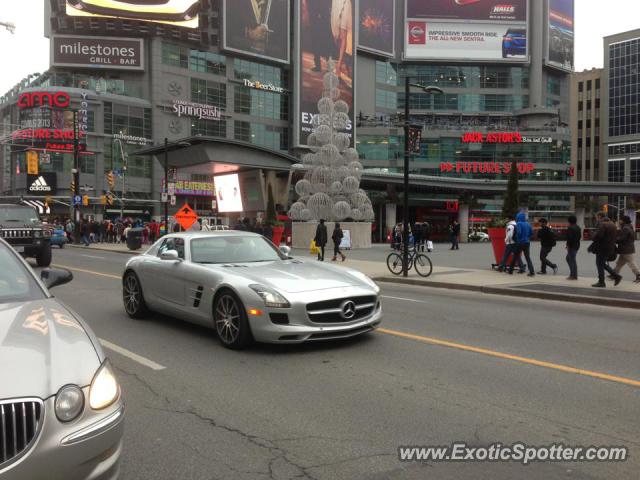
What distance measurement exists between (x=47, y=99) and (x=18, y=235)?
5374 cm

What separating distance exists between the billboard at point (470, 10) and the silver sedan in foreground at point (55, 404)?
10563 cm

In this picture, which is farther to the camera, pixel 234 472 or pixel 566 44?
pixel 566 44

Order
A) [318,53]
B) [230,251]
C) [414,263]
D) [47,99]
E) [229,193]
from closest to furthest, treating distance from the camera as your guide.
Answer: [230,251] → [414,263] → [229,193] → [47,99] → [318,53]

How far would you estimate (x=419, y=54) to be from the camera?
324 ft

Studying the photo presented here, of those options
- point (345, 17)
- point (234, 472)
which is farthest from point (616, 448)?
point (345, 17)

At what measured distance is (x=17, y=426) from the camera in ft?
7.93

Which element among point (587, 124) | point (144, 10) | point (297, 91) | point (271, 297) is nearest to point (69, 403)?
point (271, 297)

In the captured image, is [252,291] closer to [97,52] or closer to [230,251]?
[230,251]

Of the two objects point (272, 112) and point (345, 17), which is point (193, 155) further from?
point (345, 17)

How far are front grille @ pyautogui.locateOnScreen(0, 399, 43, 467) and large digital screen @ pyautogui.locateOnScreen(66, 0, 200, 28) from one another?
78.2m

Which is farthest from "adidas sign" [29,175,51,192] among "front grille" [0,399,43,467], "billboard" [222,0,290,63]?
"front grille" [0,399,43,467]

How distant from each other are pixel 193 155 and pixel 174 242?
1100 inches

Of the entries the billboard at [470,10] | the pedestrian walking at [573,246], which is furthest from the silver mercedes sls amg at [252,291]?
the billboard at [470,10]

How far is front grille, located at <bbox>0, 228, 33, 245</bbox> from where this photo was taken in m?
18.7
